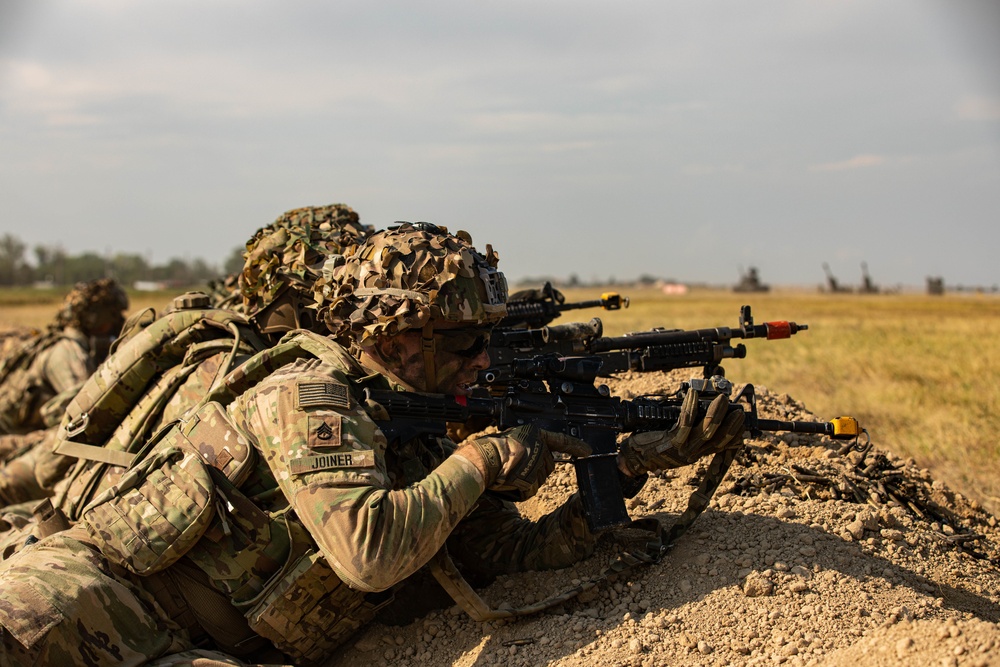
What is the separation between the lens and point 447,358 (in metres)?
4.29

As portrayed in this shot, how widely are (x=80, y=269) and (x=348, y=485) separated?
9980cm

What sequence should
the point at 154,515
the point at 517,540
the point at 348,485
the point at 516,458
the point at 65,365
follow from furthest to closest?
1. the point at 65,365
2. the point at 517,540
3. the point at 516,458
4. the point at 154,515
5. the point at 348,485

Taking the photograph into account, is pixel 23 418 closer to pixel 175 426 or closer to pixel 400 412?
pixel 175 426

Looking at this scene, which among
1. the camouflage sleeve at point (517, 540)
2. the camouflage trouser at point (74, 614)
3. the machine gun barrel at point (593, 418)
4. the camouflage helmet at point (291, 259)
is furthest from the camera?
the camouflage helmet at point (291, 259)

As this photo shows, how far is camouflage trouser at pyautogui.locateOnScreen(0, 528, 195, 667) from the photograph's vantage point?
345 centimetres

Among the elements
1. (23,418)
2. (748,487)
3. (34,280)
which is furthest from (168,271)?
(748,487)

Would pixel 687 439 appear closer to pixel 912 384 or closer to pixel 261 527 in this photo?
pixel 261 527

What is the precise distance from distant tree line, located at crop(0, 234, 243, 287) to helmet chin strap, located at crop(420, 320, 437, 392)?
79.3 metres

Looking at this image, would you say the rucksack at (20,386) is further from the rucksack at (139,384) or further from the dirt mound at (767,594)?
the dirt mound at (767,594)

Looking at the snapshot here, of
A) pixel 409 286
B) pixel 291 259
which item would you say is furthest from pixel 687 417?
pixel 291 259

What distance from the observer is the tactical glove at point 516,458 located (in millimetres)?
3859

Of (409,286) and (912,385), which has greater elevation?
(409,286)

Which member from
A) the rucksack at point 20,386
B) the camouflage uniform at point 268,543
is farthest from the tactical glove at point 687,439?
the rucksack at point 20,386

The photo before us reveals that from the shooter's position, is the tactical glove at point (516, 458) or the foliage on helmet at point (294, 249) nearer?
the tactical glove at point (516, 458)
